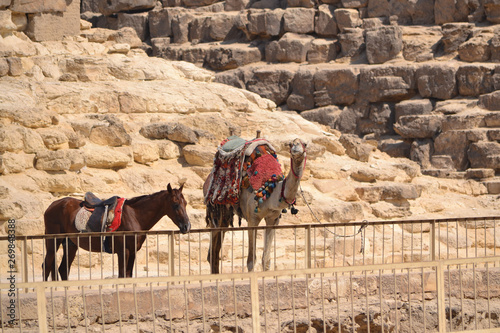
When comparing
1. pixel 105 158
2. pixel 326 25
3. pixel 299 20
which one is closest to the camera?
pixel 105 158

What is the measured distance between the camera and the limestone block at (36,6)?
59.5ft

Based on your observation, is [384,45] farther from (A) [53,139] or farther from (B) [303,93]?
(A) [53,139]

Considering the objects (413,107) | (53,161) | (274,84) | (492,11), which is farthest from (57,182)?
(492,11)

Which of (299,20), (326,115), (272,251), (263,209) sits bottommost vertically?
(272,251)

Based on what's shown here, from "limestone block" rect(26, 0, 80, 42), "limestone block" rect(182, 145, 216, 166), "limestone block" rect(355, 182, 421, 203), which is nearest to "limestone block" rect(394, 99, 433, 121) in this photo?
"limestone block" rect(355, 182, 421, 203)

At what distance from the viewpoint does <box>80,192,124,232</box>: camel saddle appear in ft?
32.4

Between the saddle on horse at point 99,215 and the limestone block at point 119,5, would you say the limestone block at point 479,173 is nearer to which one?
the saddle on horse at point 99,215

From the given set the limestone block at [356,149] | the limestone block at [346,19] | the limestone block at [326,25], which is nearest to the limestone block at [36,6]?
the limestone block at [356,149]

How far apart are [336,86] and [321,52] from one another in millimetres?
2484

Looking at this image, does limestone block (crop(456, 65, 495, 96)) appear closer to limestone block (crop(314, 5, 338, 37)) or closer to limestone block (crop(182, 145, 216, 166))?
limestone block (crop(314, 5, 338, 37))

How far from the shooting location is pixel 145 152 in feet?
47.3

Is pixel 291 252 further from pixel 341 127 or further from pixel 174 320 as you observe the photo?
pixel 341 127

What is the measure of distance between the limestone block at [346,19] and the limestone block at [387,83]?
13.0 feet

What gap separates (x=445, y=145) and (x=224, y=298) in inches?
532
